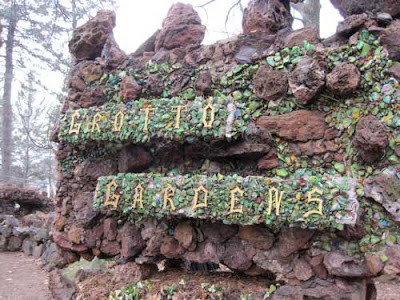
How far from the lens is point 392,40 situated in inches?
104

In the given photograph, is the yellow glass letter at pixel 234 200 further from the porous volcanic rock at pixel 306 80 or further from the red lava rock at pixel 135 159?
the red lava rock at pixel 135 159

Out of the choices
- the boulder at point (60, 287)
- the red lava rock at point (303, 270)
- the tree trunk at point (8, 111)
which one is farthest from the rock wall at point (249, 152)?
the tree trunk at point (8, 111)

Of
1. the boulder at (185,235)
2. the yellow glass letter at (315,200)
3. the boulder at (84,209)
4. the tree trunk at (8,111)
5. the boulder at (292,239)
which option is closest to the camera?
the yellow glass letter at (315,200)

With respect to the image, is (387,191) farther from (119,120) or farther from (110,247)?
(110,247)

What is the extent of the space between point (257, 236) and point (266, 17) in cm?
187

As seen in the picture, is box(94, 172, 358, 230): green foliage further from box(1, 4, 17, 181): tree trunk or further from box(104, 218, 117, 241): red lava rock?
box(1, 4, 17, 181): tree trunk

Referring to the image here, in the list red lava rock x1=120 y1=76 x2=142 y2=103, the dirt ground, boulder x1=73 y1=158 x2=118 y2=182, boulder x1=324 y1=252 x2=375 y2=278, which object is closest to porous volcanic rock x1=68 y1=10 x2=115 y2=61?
red lava rock x1=120 y1=76 x2=142 y2=103

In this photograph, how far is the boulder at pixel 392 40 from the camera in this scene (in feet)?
8.64

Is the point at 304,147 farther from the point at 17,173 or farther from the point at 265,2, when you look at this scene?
the point at 17,173

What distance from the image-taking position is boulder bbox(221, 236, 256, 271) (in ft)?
9.27

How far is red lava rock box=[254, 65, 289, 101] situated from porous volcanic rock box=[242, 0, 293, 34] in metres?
0.49

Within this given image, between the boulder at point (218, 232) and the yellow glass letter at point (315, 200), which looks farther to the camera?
the boulder at point (218, 232)

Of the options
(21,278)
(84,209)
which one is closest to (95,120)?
(84,209)

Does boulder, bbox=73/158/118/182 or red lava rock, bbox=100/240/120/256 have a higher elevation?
boulder, bbox=73/158/118/182
